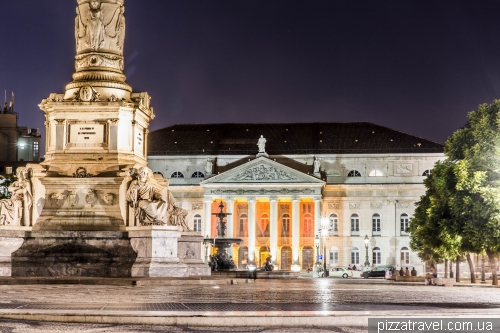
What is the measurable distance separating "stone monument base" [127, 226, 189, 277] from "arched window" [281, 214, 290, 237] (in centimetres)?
8430

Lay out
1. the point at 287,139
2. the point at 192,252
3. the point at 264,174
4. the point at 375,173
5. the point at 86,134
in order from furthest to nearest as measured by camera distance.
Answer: the point at 287,139 → the point at 375,173 → the point at 264,174 → the point at 192,252 → the point at 86,134

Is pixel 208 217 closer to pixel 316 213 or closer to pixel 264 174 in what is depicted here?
pixel 264 174

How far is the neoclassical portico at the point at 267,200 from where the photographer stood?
106m

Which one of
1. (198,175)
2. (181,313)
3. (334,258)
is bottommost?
(334,258)

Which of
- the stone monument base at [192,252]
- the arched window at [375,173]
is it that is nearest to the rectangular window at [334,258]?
the arched window at [375,173]

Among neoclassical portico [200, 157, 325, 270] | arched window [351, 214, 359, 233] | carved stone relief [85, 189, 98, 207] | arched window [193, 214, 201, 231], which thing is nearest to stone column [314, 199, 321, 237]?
neoclassical portico [200, 157, 325, 270]

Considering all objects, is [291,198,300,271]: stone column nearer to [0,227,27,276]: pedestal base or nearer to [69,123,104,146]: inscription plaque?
[69,123,104,146]: inscription plaque

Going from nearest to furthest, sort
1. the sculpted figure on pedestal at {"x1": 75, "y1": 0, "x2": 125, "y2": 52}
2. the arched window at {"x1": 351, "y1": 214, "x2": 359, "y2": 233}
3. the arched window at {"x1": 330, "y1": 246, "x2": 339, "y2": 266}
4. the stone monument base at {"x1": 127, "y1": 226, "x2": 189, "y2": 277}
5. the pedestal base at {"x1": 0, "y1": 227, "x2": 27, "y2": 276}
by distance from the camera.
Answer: the stone monument base at {"x1": 127, "y1": 226, "x2": 189, "y2": 277} → the pedestal base at {"x1": 0, "y1": 227, "x2": 27, "y2": 276} → the sculpted figure on pedestal at {"x1": 75, "y1": 0, "x2": 125, "y2": 52} → the arched window at {"x1": 330, "y1": 246, "x2": 339, "y2": 266} → the arched window at {"x1": 351, "y1": 214, "x2": 359, "y2": 233}

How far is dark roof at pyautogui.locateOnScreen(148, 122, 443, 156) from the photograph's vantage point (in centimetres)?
11094

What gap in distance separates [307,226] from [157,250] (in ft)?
281

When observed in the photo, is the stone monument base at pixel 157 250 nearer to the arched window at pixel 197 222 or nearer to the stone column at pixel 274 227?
the stone column at pixel 274 227

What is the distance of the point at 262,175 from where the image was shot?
106250mm

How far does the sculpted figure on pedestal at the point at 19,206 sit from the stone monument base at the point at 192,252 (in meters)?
4.84

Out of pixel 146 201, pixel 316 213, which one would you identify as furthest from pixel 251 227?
pixel 146 201
